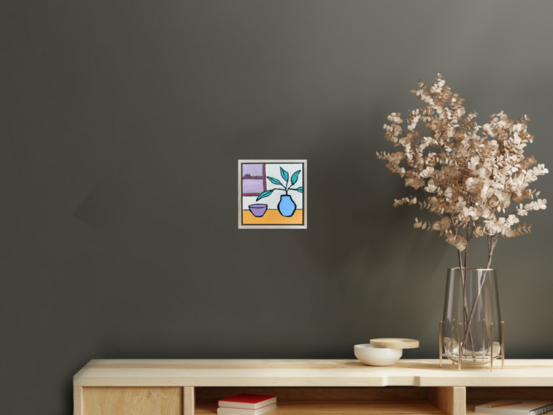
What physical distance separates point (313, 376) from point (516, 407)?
34.6 inches

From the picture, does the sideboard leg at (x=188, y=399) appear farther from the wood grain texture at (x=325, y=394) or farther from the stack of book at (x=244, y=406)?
the wood grain texture at (x=325, y=394)

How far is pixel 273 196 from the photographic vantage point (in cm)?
269

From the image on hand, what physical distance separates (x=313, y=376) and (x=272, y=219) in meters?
0.80

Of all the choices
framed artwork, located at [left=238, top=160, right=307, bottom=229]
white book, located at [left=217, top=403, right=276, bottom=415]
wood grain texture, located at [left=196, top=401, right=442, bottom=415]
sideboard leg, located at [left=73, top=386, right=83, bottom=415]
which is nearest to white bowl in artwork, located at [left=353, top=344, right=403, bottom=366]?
wood grain texture, located at [left=196, top=401, right=442, bottom=415]

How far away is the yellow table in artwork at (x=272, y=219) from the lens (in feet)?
8.86

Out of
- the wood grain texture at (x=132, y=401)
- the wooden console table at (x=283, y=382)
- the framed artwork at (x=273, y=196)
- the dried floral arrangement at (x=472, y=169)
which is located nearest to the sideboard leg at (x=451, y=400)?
the wooden console table at (x=283, y=382)

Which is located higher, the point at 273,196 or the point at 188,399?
→ the point at 273,196

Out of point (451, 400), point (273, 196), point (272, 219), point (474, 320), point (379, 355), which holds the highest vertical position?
point (273, 196)

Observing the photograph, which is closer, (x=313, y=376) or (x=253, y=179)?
(x=313, y=376)

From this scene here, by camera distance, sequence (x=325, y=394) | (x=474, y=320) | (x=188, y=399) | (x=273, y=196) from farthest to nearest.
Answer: (x=273, y=196)
(x=325, y=394)
(x=474, y=320)
(x=188, y=399)

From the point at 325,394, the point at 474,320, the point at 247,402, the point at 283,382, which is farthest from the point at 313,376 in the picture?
the point at 474,320

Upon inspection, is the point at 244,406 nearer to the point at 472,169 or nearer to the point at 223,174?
the point at 223,174

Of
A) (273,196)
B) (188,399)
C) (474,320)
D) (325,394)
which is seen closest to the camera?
(188,399)

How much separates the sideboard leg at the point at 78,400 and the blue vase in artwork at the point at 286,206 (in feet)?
3.80
